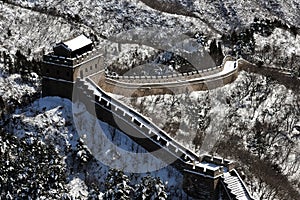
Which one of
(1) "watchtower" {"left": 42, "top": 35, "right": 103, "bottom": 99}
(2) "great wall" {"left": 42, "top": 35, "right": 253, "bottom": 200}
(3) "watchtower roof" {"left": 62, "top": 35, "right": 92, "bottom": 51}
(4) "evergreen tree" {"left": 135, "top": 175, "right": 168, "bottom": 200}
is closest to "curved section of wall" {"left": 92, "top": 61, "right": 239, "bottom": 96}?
(2) "great wall" {"left": 42, "top": 35, "right": 253, "bottom": 200}

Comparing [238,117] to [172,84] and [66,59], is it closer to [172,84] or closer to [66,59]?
[172,84]

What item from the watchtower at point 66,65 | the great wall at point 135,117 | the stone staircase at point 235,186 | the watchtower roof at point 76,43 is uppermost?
the watchtower roof at point 76,43

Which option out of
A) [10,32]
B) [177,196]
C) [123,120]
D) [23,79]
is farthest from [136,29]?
[177,196]

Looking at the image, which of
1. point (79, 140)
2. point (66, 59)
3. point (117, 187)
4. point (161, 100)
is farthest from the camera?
point (161, 100)

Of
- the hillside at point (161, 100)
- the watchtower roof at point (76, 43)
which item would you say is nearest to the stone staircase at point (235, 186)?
the hillside at point (161, 100)

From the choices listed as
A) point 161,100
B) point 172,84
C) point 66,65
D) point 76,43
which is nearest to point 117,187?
point 66,65

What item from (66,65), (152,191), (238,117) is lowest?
(238,117)

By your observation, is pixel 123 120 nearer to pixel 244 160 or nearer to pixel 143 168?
pixel 143 168

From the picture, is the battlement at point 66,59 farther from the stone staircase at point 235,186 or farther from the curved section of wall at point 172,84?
the stone staircase at point 235,186
